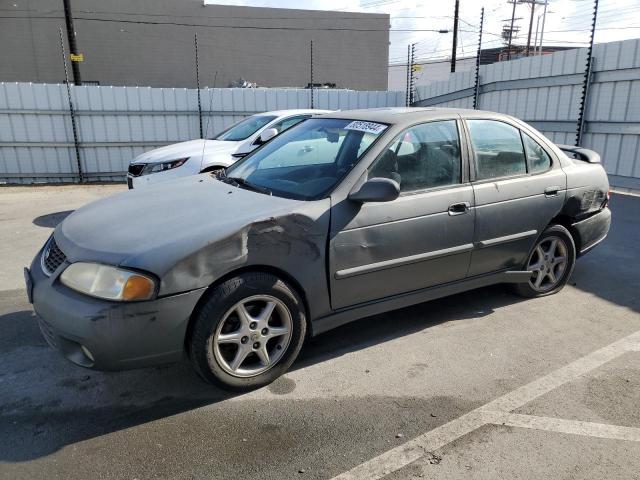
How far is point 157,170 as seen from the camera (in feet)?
24.1

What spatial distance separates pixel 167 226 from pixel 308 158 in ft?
4.61

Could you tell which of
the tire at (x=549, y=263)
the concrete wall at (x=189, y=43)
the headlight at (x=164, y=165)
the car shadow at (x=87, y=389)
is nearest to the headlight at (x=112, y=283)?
the car shadow at (x=87, y=389)

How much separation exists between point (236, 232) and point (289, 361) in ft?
3.02

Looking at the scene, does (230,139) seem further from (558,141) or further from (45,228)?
(558,141)

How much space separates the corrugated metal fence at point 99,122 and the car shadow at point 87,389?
828cm

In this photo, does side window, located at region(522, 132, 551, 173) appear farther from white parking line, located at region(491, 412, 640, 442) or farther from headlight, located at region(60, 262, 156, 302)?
headlight, located at region(60, 262, 156, 302)

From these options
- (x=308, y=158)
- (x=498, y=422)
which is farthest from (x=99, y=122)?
(x=498, y=422)

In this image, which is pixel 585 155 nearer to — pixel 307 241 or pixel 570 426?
pixel 570 426

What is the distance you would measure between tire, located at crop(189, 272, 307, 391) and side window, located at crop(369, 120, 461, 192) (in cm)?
107

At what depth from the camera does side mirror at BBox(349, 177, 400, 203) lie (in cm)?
315

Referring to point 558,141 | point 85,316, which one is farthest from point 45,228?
point 558,141

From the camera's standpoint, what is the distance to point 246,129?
27.9ft

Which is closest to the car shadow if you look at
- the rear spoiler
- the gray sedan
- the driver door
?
the gray sedan

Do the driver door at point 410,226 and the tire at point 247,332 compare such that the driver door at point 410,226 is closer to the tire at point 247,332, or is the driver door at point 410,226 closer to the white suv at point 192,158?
the tire at point 247,332
